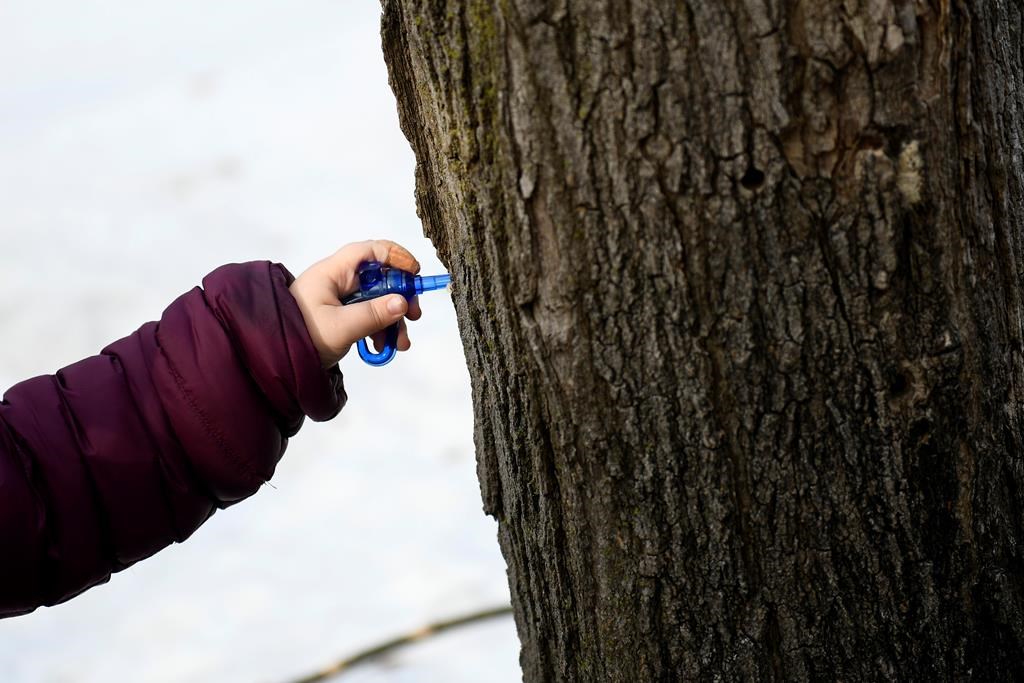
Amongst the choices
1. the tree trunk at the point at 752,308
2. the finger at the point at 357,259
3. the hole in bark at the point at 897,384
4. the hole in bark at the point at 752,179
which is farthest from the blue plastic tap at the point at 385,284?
the hole in bark at the point at 897,384

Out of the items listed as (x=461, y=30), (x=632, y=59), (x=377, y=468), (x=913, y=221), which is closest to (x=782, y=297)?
(x=913, y=221)

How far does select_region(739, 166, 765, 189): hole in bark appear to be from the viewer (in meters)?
0.99

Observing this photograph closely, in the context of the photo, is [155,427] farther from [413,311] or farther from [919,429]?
[919,429]

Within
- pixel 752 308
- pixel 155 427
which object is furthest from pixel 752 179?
pixel 155 427

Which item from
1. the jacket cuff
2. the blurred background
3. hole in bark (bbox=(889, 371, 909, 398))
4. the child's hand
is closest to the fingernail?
the child's hand

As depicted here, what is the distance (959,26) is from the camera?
3.28 ft

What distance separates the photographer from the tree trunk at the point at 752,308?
973 mm

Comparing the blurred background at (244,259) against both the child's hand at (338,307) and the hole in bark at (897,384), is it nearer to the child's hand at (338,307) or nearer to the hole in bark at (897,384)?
the child's hand at (338,307)

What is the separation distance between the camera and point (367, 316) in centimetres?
125

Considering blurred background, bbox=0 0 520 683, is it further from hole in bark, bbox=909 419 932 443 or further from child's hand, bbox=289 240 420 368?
hole in bark, bbox=909 419 932 443

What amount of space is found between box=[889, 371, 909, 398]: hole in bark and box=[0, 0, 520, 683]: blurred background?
4.60ft

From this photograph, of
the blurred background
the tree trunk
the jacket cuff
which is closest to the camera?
the tree trunk

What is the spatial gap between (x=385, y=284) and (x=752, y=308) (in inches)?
19.9

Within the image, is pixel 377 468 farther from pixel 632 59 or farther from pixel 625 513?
pixel 632 59
